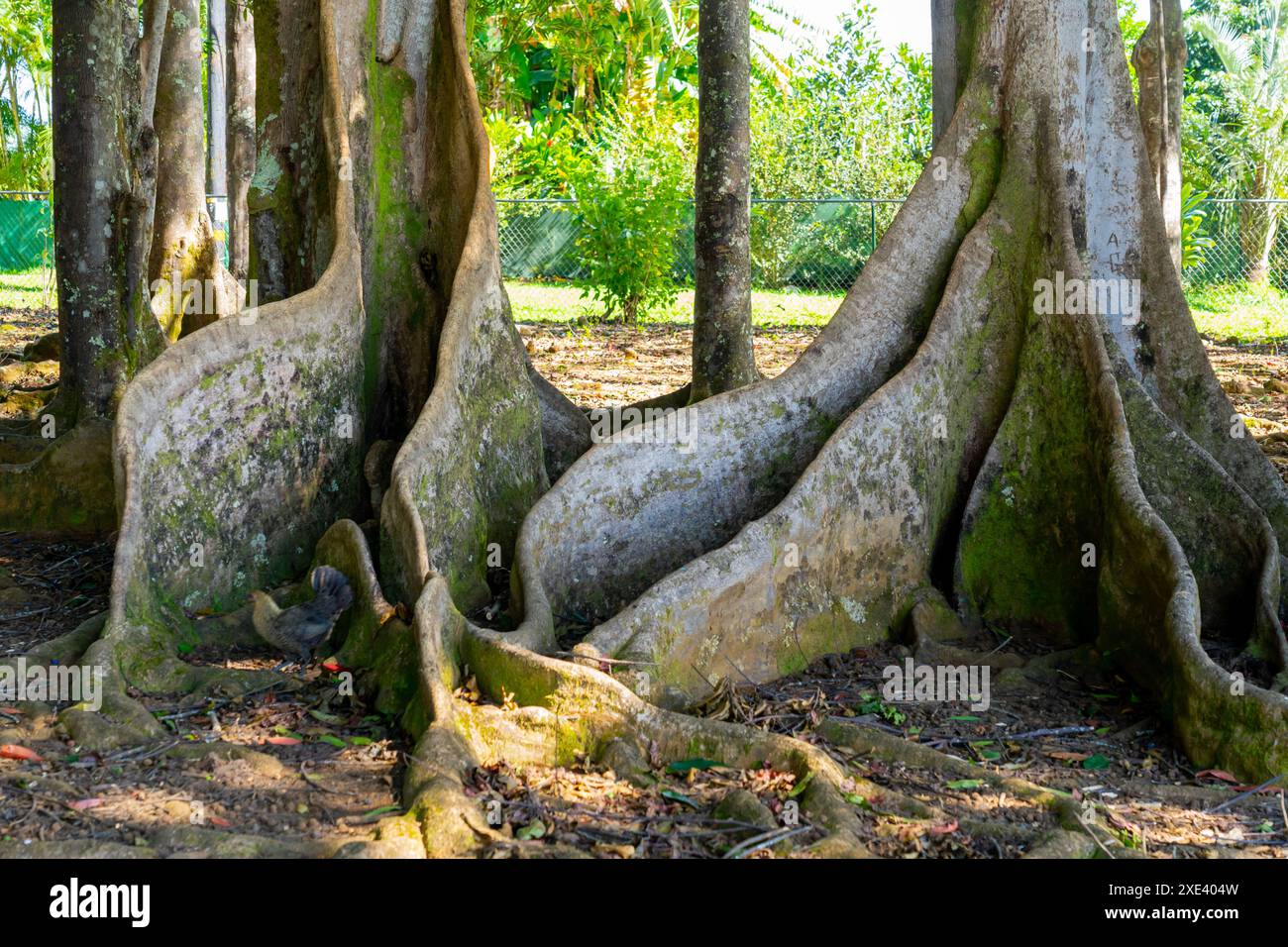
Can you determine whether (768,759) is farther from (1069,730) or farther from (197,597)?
(197,597)

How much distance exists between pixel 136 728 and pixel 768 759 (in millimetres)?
2180

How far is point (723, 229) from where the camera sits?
31.0 feet

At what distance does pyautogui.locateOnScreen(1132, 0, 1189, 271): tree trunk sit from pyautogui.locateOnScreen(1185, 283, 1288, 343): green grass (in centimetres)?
263

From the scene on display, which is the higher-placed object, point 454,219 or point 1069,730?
point 454,219

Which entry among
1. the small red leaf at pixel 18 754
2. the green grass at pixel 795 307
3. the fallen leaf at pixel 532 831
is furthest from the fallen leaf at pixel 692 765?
the green grass at pixel 795 307

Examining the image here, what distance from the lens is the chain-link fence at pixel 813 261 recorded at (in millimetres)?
19750

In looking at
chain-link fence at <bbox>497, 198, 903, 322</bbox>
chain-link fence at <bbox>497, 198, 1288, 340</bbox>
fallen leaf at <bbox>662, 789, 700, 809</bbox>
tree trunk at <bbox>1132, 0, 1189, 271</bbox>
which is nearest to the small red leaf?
fallen leaf at <bbox>662, 789, 700, 809</bbox>

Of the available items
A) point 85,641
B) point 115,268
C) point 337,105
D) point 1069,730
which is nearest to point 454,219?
point 337,105

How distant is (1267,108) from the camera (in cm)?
2986

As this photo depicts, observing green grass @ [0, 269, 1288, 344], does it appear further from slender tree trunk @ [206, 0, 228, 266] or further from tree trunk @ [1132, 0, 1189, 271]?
slender tree trunk @ [206, 0, 228, 266]

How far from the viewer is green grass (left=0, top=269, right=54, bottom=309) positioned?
64.5ft

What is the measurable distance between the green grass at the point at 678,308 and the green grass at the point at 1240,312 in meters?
5.26
